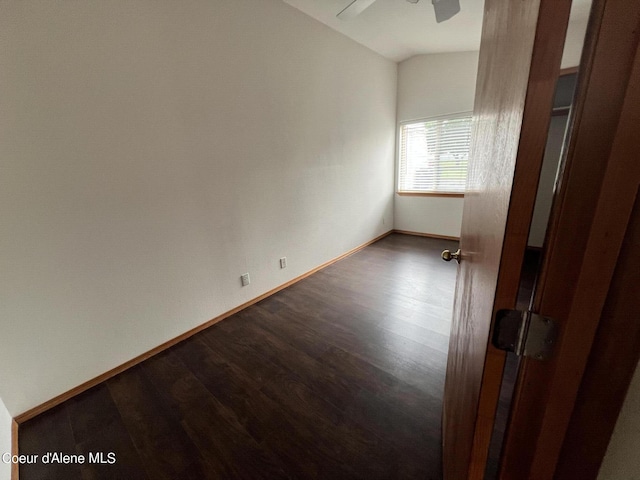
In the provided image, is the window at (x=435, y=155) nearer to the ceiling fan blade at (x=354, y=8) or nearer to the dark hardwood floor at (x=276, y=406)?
the ceiling fan blade at (x=354, y=8)

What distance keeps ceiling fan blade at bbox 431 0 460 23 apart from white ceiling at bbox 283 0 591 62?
0.24 metres

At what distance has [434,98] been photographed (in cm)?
379

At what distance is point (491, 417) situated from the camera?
1.58ft

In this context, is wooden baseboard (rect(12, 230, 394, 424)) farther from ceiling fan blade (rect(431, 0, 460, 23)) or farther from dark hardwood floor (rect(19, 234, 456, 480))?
ceiling fan blade (rect(431, 0, 460, 23))

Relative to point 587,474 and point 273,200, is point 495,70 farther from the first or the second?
point 273,200

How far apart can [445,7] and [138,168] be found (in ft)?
8.98

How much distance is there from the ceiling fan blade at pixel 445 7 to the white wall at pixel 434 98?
1660mm

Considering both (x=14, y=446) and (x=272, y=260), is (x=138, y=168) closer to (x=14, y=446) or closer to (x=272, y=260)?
(x=272, y=260)

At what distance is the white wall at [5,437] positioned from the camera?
107 cm

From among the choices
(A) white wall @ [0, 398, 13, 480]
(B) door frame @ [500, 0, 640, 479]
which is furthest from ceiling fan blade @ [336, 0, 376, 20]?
(A) white wall @ [0, 398, 13, 480]

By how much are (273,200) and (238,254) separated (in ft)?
2.14

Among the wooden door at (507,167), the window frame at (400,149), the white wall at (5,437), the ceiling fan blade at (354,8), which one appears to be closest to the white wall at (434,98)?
the window frame at (400,149)

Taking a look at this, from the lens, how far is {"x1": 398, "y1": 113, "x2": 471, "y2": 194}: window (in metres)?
3.74

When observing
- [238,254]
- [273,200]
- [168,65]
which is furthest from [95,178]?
[273,200]
